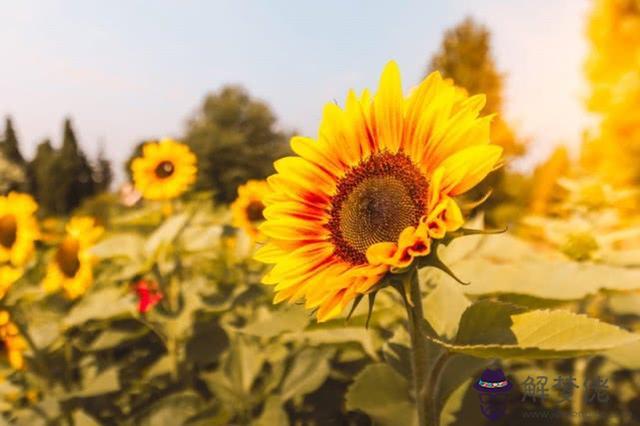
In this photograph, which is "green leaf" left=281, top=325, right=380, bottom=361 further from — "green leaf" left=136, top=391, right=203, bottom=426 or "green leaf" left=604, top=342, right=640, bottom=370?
"green leaf" left=604, top=342, right=640, bottom=370

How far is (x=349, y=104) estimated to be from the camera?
0.89 metres

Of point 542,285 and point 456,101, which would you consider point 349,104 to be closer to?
point 456,101

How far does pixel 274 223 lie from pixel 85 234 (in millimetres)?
1828

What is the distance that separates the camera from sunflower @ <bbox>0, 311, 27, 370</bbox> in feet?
6.37

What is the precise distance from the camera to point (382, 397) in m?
1.06

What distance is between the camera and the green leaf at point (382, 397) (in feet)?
3.41

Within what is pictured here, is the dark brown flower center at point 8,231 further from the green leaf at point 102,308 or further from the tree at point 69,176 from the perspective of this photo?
the tree at point 69,176

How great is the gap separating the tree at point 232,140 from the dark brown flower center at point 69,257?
20.1m

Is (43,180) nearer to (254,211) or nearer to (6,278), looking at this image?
(254,211)

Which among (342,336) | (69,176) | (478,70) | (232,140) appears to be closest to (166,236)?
(342,336)

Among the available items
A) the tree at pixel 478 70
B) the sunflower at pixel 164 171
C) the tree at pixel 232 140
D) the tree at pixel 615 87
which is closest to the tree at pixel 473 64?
the tree at pixel 478 70

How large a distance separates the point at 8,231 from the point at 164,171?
0.96 meters

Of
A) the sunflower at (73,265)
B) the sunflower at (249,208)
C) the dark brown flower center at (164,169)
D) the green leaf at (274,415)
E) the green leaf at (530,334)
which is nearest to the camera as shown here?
the green leaf at (530,334)

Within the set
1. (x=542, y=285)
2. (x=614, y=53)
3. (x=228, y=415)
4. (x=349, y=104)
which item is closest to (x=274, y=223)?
(x=349, y=104)
